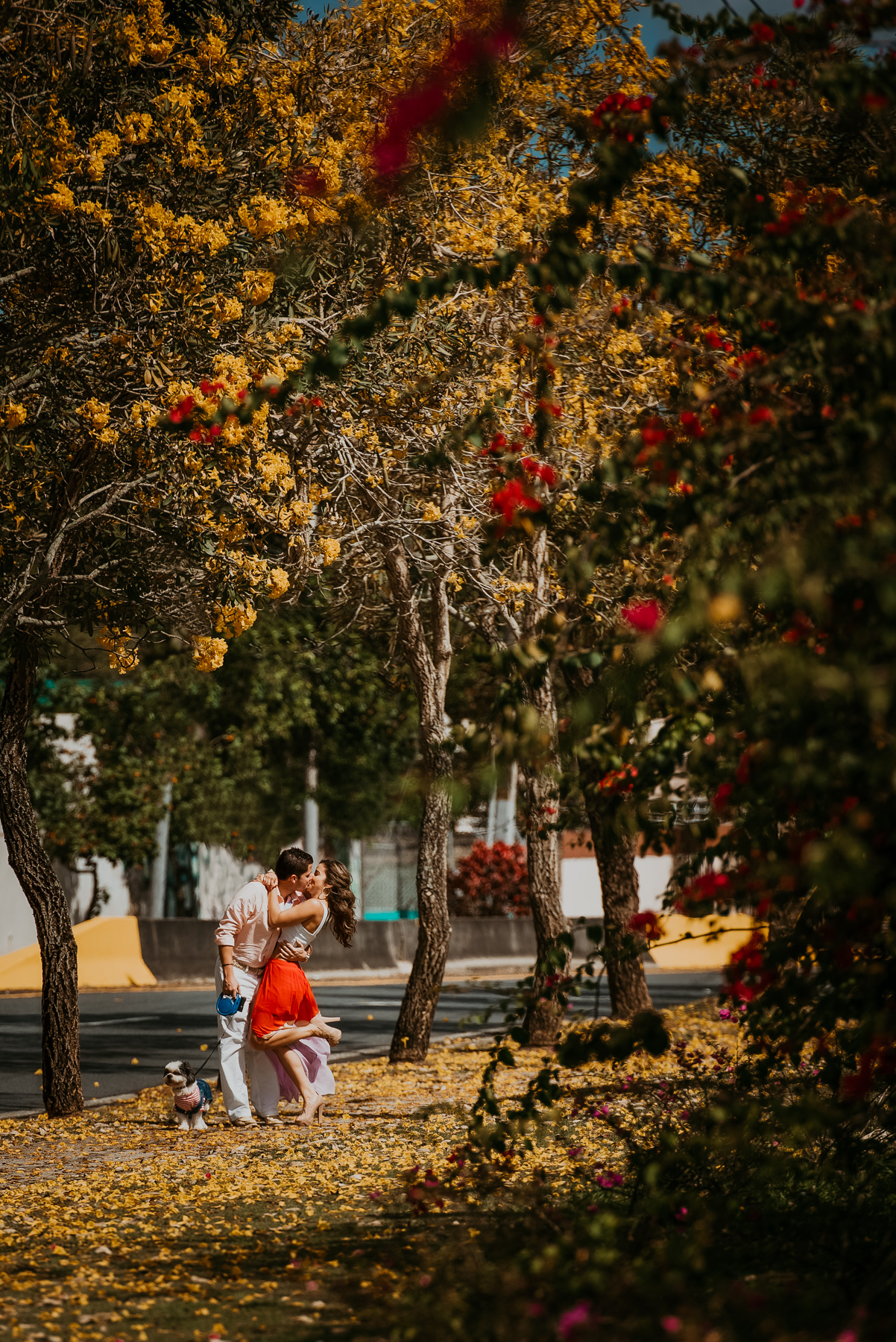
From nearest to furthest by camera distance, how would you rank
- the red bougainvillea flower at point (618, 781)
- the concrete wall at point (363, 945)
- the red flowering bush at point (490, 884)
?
the red bougainvillea flower at point (618, 781)
the concrete wall at point (363, 945)
the red flowering bush at point (490, 884)

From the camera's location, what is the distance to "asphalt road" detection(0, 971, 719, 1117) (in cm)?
1074

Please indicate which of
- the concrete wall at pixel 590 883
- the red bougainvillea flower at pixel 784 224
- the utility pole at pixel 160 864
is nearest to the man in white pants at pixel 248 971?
the red bougainvillea flower at pixel 784 224

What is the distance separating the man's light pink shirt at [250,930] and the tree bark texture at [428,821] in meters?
2.48

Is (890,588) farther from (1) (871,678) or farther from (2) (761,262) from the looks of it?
(2) (761,262)

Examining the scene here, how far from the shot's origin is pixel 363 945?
2500cm

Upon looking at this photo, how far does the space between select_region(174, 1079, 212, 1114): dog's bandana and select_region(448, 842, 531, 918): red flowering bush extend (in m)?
21.8

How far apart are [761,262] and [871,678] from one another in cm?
175

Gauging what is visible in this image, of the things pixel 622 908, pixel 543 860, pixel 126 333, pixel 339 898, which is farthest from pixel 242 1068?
pixel 622 908

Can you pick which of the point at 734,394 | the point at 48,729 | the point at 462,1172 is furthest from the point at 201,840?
the point at 734,394

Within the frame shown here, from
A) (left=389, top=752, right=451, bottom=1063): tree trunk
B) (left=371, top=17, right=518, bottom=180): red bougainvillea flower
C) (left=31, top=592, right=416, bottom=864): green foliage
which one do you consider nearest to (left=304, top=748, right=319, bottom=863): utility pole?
(left=31, top=592, right=416, bottom=864): green foliage

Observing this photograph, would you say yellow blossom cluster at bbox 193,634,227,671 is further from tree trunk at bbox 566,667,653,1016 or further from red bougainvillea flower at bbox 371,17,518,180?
tree trunk at bbox 566,667,653,1016

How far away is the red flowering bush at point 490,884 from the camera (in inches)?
1168

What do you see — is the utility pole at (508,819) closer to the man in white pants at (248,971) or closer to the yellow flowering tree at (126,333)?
the man in white pants at (248,971)

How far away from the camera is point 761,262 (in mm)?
3727
